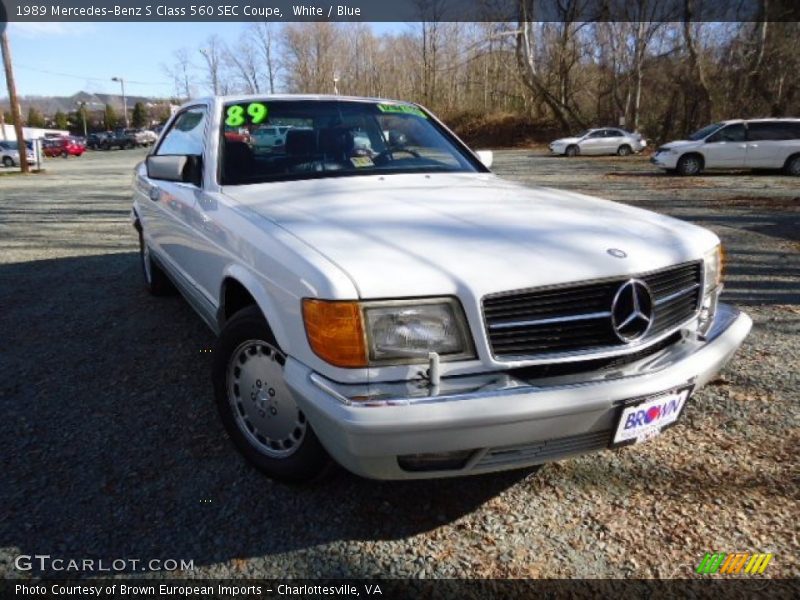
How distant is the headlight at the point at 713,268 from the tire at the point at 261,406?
5.62 ft

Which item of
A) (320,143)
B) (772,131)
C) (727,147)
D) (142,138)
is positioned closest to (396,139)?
(320,143)

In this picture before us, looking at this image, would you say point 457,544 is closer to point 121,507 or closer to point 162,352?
point 121,507

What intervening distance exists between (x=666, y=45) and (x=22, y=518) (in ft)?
134

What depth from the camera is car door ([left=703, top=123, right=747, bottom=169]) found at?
52.9 ft

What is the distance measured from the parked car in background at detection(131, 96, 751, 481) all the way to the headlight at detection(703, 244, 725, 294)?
18 millimetres

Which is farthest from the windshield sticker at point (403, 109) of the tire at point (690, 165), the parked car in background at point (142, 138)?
the parked car in background at point (142, 138)

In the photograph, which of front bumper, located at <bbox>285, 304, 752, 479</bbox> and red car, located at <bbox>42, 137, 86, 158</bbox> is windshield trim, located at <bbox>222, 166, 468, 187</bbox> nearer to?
front bumper, located at <bbox>285, 304, 752, 479</bbox>

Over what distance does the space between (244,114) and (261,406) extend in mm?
1761

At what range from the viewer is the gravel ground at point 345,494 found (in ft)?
6.53

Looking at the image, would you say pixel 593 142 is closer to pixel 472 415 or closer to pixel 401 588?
pixel 472 415

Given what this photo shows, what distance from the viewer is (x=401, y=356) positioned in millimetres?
1803

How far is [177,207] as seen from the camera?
3426mm

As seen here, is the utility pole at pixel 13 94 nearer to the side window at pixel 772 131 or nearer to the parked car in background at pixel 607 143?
the parked car in background at pixel 607 143

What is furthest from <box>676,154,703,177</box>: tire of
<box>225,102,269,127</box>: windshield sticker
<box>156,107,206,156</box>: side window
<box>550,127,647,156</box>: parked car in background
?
<box>225,102,269,127</box>: windshield sticker
